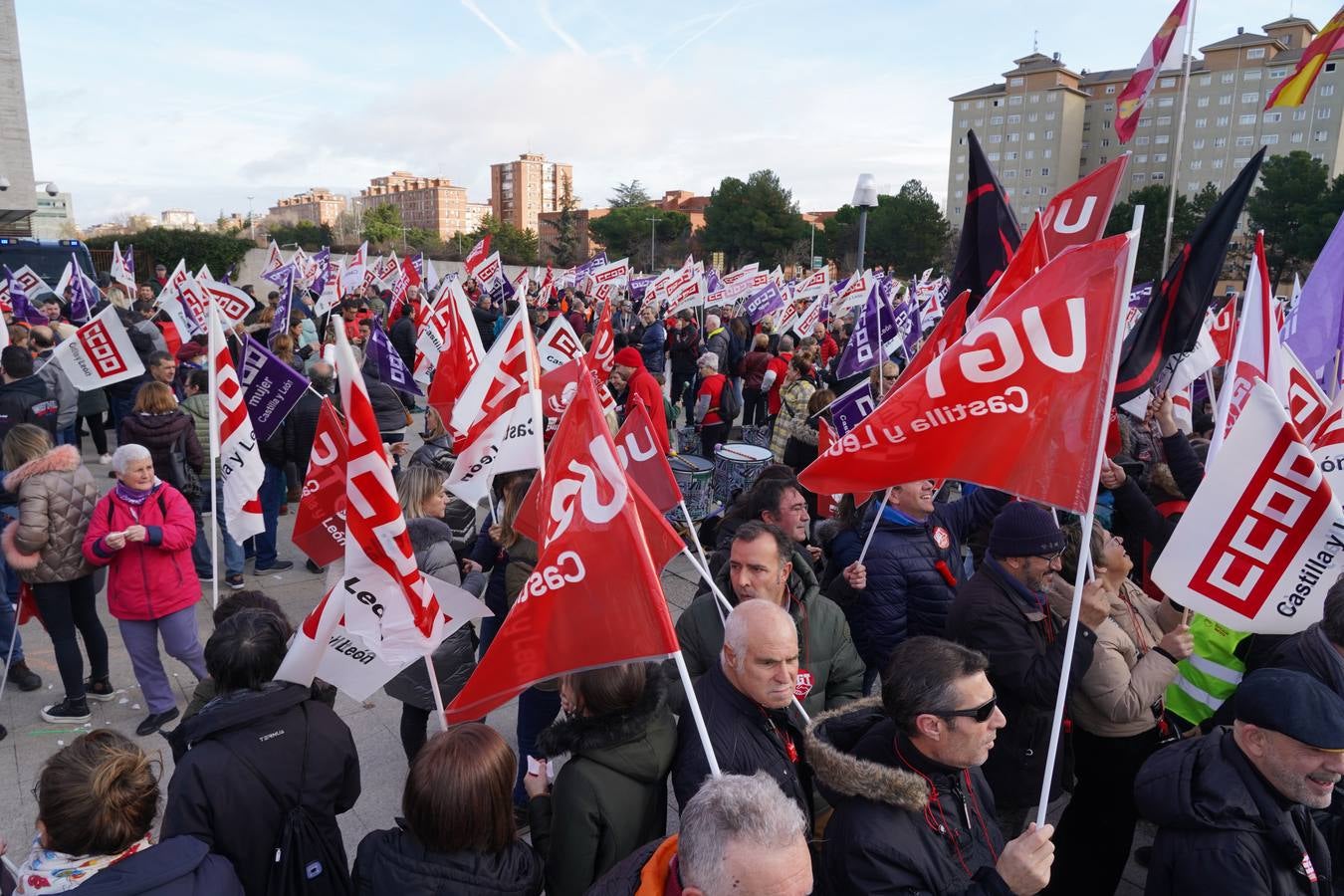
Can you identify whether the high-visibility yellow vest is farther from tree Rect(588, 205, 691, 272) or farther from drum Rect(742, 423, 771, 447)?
tree Rect(588, 205, 691, 272)

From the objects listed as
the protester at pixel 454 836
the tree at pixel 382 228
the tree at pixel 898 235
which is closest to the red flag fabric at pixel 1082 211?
the protester at pixel 454 836

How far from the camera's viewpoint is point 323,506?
14.4ft

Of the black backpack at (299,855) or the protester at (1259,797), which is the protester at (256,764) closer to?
the black backpack at (299,855)

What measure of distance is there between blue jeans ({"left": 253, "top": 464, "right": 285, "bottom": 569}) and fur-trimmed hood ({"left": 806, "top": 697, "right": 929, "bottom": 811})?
20.5 feet

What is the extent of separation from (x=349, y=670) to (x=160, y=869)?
1186 mm

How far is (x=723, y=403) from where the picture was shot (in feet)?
35.1

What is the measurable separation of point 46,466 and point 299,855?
328cm

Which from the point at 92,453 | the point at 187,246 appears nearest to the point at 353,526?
the point at 92,453

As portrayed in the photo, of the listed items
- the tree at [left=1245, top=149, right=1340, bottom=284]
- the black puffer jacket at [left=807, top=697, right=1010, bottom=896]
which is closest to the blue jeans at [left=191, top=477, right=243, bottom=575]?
the black puffer jacket at [left=807, top=697, right=1010, bottom=896]

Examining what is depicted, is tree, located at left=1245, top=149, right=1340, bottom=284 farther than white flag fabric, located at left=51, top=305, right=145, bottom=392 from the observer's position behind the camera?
Yes

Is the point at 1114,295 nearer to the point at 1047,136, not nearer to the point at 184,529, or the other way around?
the point at 184,529

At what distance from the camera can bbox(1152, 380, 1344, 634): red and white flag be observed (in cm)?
297

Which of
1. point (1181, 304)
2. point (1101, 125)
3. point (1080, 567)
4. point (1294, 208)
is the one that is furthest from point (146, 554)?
point (1101, 125)

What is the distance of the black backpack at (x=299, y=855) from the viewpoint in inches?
105
